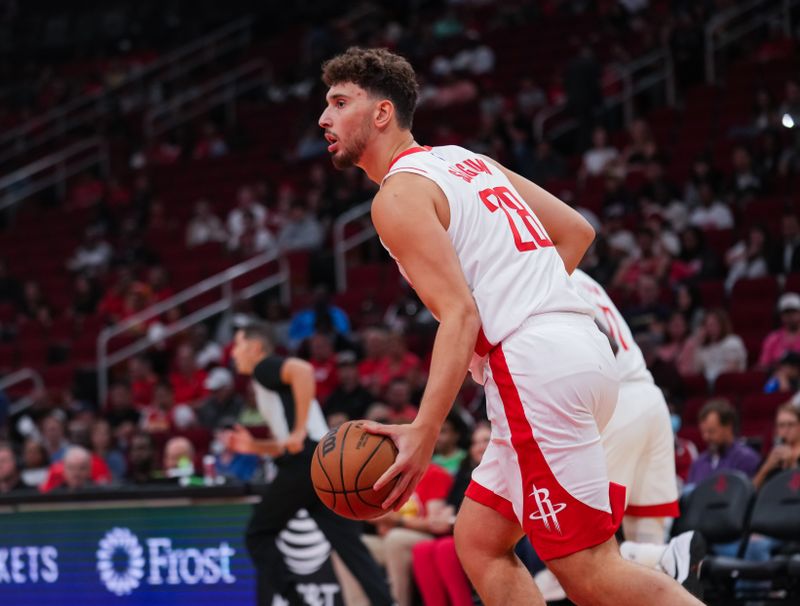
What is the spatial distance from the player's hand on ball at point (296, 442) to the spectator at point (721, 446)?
102 inches

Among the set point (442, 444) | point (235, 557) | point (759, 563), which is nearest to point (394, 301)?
point (442, 444)

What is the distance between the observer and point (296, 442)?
7551 millimetres

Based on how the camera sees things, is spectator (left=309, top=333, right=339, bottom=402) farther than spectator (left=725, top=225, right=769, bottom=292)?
Yes

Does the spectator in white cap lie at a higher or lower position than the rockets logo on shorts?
higher

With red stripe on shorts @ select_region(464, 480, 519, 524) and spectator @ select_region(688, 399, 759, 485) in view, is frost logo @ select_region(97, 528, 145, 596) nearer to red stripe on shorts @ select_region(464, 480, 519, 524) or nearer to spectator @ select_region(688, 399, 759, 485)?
spectator @ select_region(688, 399, 759, 485)

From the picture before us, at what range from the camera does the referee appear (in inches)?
298

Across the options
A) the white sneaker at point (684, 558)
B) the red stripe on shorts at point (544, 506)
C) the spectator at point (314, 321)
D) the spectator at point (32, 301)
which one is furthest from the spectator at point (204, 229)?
the red stripe on shorts at point (544, 506)

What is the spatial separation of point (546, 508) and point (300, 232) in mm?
12889

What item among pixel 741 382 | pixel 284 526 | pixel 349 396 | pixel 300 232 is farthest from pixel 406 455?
pixel 300 232

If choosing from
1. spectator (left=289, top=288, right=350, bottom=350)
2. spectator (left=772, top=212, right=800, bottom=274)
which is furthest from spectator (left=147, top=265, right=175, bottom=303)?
spectator (left=772, top=212, right=800, bottom=274)

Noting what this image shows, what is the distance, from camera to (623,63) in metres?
17.2

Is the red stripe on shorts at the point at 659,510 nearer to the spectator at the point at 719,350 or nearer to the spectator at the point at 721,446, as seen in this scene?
the spectator at the point at 721,446

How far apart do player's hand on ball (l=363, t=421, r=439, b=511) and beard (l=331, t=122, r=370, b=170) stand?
3.10ft

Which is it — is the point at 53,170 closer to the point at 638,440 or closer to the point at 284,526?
the point at 284,526
